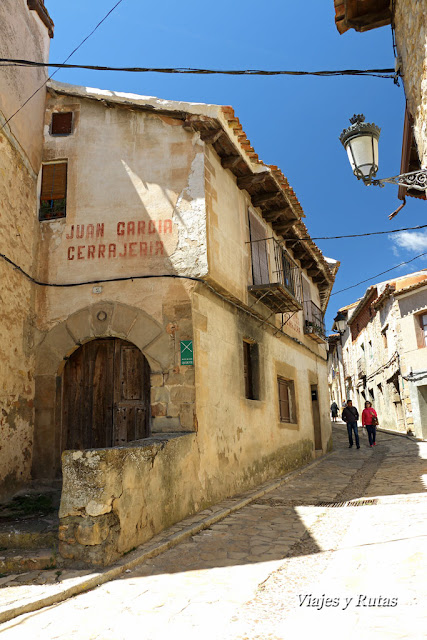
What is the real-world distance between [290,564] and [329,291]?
1295 centimetres

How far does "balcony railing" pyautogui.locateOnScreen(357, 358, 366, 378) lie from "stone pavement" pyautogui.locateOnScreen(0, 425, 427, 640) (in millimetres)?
21519

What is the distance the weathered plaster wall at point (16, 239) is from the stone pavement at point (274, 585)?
2.78 m

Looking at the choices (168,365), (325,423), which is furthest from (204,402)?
(325,423)

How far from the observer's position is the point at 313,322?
45.2 ft

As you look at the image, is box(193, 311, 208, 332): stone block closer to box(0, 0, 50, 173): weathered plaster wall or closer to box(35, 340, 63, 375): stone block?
box(35, 340, 63, 375): stone block

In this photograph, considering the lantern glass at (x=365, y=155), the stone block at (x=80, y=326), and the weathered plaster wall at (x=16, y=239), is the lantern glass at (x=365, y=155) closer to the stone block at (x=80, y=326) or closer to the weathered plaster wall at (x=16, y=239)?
the stone block at (x=80, y=326)

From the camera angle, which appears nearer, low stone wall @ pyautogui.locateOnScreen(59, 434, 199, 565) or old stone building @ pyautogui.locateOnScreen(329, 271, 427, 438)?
low stone wall @ pyautogui.locateOnScreen(59, 434, 199, 565)

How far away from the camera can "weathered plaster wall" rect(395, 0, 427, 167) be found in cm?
442

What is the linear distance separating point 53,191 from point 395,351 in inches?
646

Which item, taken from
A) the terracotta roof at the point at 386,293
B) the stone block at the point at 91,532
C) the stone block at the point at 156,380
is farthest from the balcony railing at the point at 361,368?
the stone block at the point at 91,532

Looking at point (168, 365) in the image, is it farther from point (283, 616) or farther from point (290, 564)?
point (283, 616)

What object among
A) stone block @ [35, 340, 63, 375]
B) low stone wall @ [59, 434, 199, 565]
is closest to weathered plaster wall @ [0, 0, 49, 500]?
stone block @ [35, 340, 63, 375]

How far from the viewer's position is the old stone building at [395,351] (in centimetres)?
1866

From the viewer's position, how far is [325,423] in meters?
14.7
